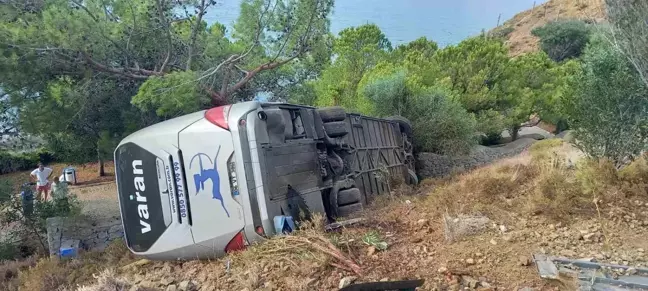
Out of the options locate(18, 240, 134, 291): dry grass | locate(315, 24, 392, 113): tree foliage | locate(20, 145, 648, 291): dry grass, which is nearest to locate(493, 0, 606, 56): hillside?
locate(315, 24, 392, 113): tree foliage

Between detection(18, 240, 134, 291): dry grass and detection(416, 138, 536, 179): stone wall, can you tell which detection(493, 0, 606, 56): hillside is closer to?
detection(416, 138, 536, 179): stone wall

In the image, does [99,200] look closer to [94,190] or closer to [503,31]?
[94,190]

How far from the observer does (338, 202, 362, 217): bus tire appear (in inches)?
233

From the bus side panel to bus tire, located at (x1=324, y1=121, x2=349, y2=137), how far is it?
0.15 m

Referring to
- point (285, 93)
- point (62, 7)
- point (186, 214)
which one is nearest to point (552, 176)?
point (186, 214)

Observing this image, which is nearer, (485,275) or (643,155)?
(485,275)

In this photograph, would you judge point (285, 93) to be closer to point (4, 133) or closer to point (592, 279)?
point (4, 133)

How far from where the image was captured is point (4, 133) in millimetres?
10758

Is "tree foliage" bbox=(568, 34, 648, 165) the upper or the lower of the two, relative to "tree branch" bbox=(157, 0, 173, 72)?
lower

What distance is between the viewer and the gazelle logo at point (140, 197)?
475cm

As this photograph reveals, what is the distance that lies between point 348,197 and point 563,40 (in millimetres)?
44100

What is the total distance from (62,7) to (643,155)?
36.8ft

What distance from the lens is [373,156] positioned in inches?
313

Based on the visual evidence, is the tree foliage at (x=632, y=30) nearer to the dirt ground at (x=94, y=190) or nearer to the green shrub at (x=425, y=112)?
the green shrub at (x=425, y=112)
